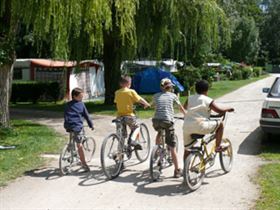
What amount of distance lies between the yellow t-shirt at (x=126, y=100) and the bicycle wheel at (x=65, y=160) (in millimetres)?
1093

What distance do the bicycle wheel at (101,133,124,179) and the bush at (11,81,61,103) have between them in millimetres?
20381

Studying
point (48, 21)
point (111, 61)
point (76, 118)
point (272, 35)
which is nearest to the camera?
point (76, 118)

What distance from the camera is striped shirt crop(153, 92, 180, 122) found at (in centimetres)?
812

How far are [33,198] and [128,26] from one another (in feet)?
30.4

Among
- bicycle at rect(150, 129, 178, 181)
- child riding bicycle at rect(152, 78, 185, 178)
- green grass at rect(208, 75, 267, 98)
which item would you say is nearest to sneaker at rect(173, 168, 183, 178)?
child riding bicycle at rect(152, 78, 185, 178)

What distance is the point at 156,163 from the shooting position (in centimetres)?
810

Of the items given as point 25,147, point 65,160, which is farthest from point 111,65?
point 65,160

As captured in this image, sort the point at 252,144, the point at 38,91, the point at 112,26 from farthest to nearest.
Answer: the point at 38,91, the point at 112,26, the point at 252,144

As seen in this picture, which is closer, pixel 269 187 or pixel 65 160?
pixel 269 187

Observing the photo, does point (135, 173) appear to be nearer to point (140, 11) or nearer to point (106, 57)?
point (140, 11)

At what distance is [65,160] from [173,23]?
11.7 meters

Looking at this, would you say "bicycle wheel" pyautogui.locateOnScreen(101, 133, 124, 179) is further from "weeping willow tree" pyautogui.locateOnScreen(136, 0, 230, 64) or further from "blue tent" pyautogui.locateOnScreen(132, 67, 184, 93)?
"blue tent" pyautogui.locateOnScreen(132, 67, 184, 93)

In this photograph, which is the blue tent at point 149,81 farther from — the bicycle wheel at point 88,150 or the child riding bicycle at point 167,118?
the child riding bicycle at point 167,118

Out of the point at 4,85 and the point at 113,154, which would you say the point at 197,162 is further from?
→ the point at 4,85
